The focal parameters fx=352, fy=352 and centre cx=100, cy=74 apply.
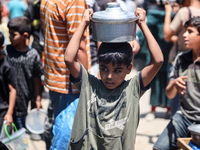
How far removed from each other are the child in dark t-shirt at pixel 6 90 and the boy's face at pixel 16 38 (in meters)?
0.52

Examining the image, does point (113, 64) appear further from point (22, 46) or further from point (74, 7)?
point (22, 46)

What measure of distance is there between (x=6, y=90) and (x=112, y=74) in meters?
1.67

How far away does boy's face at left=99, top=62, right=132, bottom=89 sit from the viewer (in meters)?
2.42

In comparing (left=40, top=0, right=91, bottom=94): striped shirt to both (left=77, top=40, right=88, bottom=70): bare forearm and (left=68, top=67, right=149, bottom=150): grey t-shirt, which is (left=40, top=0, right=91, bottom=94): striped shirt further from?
(left=68, top=67, right=149, bottom=150): grey t-shirt

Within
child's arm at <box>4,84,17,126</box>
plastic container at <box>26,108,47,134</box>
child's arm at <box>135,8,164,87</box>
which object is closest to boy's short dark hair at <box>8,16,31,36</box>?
child's arm at <box>4,84,17,126</box>

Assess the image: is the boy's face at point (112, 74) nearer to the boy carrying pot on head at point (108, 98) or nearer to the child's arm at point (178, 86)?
the boy carrying pot on head at point (108, 98)

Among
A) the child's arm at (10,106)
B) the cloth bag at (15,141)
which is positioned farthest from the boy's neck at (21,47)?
the cloth bag at (15,141)

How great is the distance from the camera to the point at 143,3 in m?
10.6

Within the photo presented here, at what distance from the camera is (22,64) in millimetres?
4289

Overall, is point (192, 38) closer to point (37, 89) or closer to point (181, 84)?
point (181, 84)

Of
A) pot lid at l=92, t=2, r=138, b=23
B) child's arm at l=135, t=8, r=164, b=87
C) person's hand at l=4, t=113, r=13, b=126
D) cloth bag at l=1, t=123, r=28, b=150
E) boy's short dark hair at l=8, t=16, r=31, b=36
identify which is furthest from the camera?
boy's short dark hair at l=8, t=16, r=31, b=36

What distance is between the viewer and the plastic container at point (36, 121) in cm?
428

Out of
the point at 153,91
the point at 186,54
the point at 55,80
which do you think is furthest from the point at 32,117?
the point at 153,91

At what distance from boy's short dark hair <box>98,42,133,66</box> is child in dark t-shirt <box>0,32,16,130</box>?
1.53 meters
